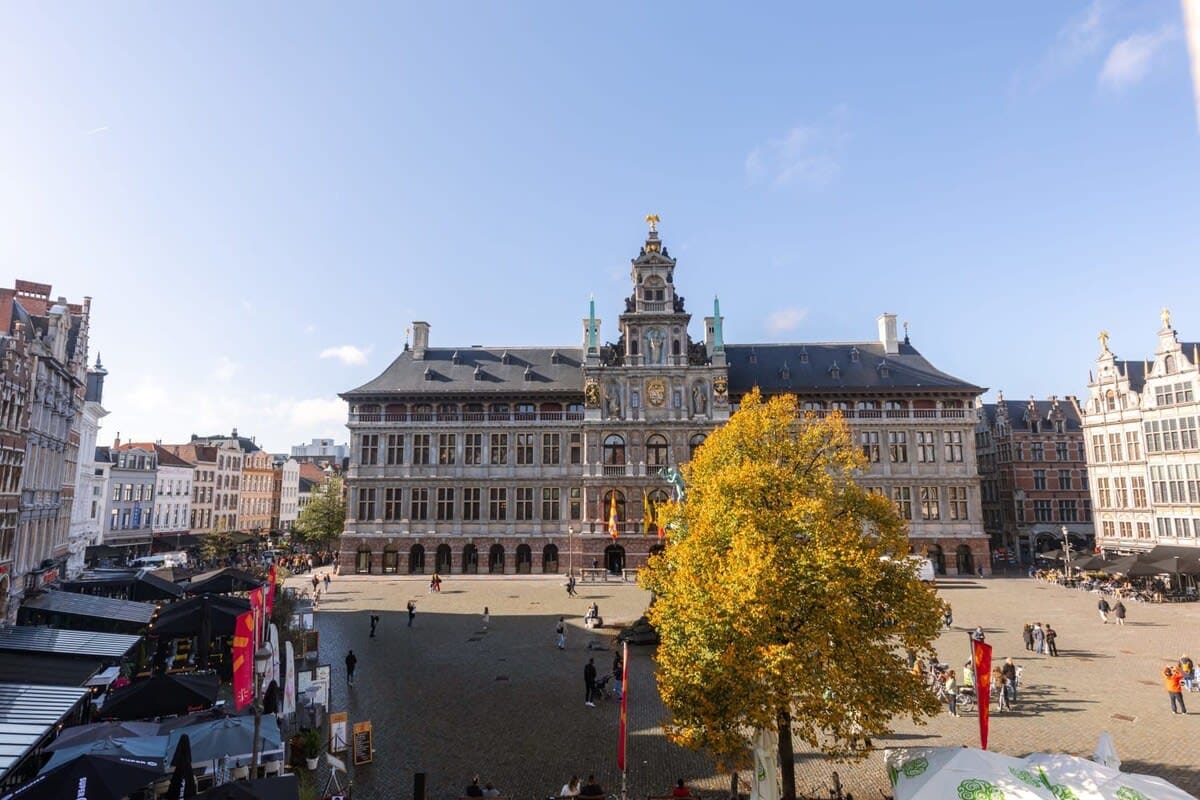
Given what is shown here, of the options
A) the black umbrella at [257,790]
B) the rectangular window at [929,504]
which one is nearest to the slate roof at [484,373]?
the rectangular window at [929,504]

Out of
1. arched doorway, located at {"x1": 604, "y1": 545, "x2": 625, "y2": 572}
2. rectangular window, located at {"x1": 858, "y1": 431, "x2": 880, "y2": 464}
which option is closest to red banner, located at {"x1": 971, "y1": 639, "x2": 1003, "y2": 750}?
arched doorway, located at {"x1": 604, "y1": 545, "x2": 625, "y2": 572}

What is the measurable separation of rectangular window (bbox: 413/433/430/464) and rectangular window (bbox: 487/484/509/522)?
6.18 meters

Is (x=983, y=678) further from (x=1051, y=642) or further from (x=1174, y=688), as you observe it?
(x=1051, y=642)

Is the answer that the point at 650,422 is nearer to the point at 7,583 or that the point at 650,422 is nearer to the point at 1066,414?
the point at 7,583

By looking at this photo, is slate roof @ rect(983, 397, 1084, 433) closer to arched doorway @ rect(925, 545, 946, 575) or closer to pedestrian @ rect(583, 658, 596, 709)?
arched doorway @ rect(925, 545, 946, 575)

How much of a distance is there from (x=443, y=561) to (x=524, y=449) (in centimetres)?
1137

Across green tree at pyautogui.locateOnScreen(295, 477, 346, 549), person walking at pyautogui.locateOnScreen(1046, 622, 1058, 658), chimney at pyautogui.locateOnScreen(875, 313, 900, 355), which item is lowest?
person walking at pyautogui.locateOnScreen(1046, 622, 1058, 658)

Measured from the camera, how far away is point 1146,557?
139 ft

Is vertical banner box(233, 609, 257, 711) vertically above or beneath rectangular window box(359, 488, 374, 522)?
beneath

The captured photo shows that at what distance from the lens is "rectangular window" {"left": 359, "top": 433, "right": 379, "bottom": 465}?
54656mm

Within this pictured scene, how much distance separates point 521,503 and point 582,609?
708 inches

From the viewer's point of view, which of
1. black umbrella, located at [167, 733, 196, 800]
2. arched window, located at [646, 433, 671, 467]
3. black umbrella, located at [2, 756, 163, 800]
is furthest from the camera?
arched window, located at [646, 433, 671, 467]

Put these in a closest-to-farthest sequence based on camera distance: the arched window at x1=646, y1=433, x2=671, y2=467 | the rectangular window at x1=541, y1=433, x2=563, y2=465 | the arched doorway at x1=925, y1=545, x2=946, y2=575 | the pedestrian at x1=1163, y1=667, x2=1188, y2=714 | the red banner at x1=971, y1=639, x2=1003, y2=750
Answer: the red banner at x1=971, y1=639, x2=1003, y2=750
the pedestrian at x1=1163, y1=667, x2=1188, y2=714
the arched doorway at x1=925, y1=545, x2=946, y2=575
the arched window at x1=646, y1=433, x2=671, y2=467
the rectangular window at x1=541, y1=433, x2=563, y2=465

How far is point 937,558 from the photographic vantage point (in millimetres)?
52250
